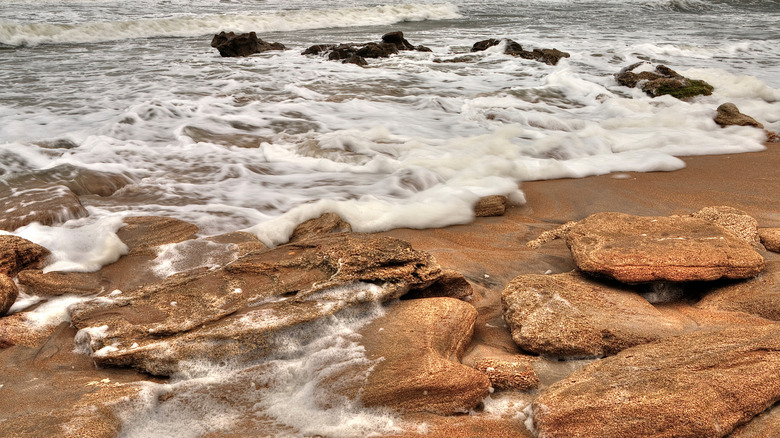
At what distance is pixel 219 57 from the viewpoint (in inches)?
475

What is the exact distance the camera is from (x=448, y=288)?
298cm

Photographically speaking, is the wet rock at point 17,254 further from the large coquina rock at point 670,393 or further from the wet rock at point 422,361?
the large coquina rock at point 670,393

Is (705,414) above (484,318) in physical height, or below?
above

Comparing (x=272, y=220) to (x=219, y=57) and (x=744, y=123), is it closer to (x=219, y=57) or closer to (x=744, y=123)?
(x=744, y=123)

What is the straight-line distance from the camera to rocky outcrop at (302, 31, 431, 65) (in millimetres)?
11266

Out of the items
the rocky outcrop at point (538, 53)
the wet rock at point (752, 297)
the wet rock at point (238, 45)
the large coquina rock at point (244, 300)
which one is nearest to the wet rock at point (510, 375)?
the large coquina rock at point (244, 300)

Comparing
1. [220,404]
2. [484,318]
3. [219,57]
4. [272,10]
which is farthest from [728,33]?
[220,404]

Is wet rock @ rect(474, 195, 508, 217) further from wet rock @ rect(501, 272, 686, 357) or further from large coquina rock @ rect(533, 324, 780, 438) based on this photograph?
large coquina rock @ rect(533, 324, 780, 438)

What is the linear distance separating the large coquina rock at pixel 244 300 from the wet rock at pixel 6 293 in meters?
0.40

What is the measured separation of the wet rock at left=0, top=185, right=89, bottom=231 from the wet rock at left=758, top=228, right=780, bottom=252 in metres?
4.37

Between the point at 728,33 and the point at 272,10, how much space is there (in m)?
14.7

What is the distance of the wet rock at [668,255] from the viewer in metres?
2.85

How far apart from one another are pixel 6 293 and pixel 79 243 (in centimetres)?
84

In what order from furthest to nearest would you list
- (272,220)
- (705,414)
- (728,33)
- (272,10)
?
(272,10), (728,33), (272,220), (705,414)
